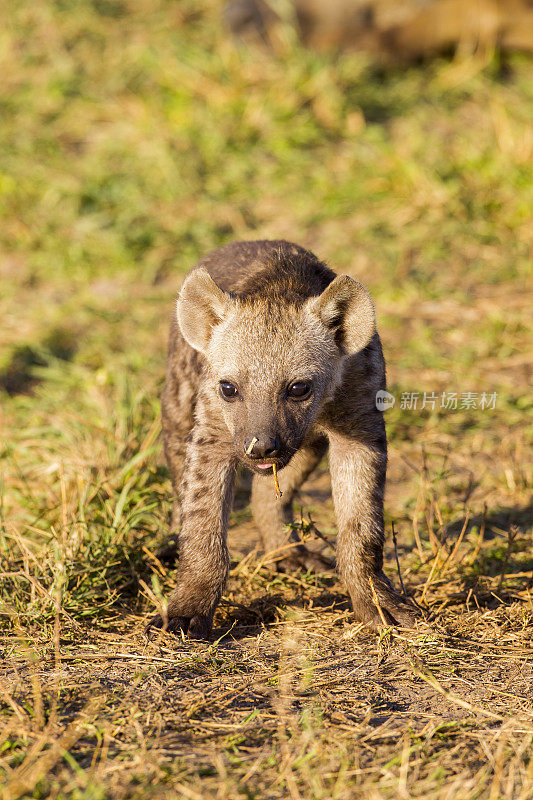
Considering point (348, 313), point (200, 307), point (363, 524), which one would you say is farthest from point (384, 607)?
point (200, 307)

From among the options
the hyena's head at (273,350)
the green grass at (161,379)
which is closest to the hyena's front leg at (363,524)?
the green grass at (161,379)

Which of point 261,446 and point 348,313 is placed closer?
point 261,446

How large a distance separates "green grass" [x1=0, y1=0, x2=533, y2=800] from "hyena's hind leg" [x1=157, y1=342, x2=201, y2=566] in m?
0.11

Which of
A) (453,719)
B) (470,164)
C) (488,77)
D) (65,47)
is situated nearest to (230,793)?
(453,719)

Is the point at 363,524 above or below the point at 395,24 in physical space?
below

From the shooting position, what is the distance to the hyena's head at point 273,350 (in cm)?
409

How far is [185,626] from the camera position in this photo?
4285 mm

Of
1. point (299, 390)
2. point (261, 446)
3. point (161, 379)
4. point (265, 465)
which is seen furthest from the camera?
point (161, 379)

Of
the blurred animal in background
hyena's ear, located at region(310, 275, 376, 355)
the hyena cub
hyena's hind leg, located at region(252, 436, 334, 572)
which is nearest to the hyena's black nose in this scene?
the hyena cub

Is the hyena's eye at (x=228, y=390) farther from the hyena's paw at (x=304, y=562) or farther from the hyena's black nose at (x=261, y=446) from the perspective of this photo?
the hyena's paw at (x=304, y=562)

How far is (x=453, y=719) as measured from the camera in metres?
3.49

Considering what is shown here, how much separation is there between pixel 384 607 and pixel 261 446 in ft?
3.53

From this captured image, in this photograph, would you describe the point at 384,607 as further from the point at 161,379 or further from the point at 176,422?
the point at 161,379

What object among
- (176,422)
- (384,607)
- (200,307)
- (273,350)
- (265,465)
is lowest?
(384,607)
